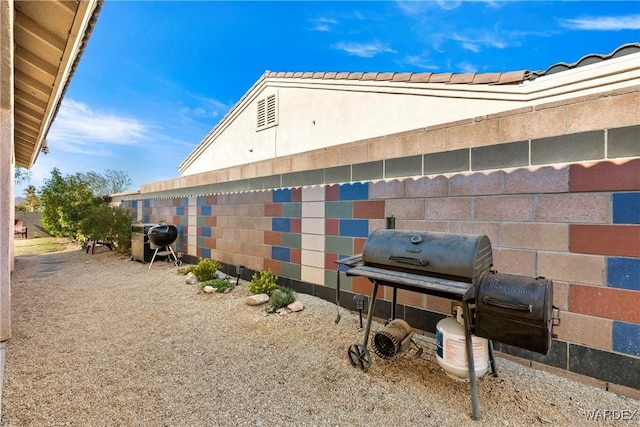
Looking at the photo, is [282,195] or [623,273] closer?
[623,273]

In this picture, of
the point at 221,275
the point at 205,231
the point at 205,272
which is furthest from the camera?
the point at 205,231

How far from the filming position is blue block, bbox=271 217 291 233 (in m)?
4.84

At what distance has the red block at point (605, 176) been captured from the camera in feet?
7.02

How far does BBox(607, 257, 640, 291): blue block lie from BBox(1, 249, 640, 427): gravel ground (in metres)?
0.85

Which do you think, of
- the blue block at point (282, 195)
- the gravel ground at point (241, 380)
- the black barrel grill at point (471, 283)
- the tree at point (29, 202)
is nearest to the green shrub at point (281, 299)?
the gravel ground at point (241, 380)

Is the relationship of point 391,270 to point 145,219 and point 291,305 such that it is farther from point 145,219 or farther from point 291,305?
point 145,219

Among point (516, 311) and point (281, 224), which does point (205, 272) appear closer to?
point (281, 224)

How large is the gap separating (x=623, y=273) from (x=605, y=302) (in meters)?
0.26

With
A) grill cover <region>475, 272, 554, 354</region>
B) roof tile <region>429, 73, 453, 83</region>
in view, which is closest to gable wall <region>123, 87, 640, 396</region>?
grill cover <region>475, 272, 554, 354</region>

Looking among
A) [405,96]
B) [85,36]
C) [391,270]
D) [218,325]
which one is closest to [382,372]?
[391,270]

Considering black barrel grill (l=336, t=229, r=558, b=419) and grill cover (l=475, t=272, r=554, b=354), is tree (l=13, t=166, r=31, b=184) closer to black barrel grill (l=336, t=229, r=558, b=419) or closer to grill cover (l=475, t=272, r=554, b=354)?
black barrel grill (l=336, t=229, r=558, b=419)

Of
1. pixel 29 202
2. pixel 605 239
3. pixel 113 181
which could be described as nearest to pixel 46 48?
pixel 605 239

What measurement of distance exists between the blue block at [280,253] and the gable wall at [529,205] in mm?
414

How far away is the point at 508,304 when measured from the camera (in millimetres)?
1909
